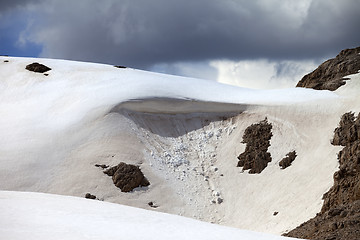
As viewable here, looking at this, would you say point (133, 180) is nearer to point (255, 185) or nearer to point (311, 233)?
point (255, 185)

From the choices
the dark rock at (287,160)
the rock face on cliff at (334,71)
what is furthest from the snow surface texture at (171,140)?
the rock face on cliff at (334,71)

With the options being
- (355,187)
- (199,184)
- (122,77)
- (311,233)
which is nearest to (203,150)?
(199,184)

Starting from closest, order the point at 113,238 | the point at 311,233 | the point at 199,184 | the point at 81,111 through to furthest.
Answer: the point at 113,238, the point at 311,233, the point at 199,184, the point at 81,111

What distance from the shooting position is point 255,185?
27.6 m

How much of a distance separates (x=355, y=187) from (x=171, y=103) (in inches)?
493

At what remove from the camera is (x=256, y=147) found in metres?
29.5

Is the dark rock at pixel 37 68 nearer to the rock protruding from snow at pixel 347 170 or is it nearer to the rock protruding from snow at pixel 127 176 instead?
the rock protruding from snow at pixel 127 176

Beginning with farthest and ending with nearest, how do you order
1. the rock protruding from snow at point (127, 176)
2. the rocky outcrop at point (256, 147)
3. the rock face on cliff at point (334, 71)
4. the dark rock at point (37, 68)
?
the dark rock at point (37, 68), the rock face on cliff at point (334, 71), the rocky outcrop at point (256, 147), the rock protruding from snow at point (127, 176)

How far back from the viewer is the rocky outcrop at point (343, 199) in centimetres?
1494

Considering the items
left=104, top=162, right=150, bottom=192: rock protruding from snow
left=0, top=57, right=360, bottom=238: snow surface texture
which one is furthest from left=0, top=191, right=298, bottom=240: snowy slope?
left=104, top=162, right=150, bottom=192: rock protruding from snow

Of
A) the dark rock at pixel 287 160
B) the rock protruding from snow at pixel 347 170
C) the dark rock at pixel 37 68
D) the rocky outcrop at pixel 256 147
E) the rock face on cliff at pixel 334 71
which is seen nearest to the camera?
the rock protruding from snow at pixel 347 170

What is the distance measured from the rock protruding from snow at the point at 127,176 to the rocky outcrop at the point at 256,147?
17.0 ft

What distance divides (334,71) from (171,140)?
11.8 meters

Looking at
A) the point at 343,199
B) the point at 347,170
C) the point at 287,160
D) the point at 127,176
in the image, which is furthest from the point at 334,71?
the point at 127,176
